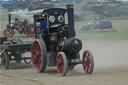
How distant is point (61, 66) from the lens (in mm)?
10164

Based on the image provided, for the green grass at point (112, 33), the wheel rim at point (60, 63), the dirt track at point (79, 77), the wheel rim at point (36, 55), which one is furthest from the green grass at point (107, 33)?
the wheel rim at point (60, 63)

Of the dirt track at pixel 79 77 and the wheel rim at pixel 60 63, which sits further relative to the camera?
the wheel rim at pixel 60 63

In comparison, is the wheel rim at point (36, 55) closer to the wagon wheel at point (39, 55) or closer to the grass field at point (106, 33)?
the wagon wheel at point (39, 55)

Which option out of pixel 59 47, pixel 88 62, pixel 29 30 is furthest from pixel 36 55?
pixel 29 30

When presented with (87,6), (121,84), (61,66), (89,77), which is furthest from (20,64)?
(87,6)

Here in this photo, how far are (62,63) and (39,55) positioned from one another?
1147 millimetres

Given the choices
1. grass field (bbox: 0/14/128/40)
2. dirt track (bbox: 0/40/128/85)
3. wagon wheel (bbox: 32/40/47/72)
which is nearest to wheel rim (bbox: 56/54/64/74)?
dirt track (bbox: 0/40/128/85)

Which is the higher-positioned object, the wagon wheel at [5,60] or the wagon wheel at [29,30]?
the wagon wheel at [5,60]

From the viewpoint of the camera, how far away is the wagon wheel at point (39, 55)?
1058 centimetres

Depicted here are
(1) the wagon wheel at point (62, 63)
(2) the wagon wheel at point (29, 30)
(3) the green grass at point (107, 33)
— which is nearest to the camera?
(1) the wagon wheel at point (62, 63)

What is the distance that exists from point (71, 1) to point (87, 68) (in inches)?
734

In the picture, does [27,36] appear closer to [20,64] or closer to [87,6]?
[87,6]

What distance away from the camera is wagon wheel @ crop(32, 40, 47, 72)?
10.6 meters

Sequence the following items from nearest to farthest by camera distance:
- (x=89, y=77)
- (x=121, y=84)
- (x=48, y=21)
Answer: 1. (x=121, y=84)
2. (x=89, y=77)
3. (x=48, y=21)
